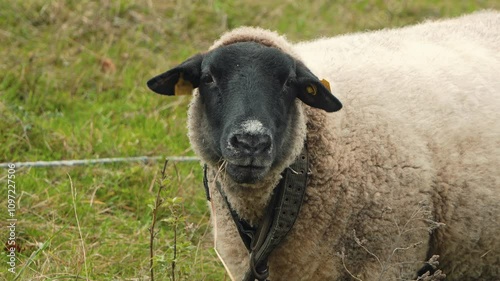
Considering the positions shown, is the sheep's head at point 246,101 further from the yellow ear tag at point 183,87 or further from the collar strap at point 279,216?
the collar strap at point 279,216

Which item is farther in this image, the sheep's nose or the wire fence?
the wire fence

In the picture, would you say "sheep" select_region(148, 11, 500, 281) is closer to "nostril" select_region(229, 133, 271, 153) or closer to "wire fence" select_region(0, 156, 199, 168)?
"nostril" select_region(229, 133, 271, 153)

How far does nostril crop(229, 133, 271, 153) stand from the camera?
4.02 meters

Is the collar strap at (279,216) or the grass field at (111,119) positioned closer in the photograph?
the collar strap at (279,216)

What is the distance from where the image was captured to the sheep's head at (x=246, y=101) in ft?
13.4

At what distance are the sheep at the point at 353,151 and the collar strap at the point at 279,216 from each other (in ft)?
0.19

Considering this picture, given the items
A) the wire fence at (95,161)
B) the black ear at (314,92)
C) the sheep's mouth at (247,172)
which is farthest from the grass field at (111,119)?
the black ear at (314,92)

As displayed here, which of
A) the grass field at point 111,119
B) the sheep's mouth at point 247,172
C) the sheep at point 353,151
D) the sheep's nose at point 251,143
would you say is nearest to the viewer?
the sheep's nose at point 251,143

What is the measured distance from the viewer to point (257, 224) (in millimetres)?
4531

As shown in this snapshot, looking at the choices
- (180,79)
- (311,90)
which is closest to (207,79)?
(180,79)

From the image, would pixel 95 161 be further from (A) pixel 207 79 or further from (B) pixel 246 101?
(B) pixel 246 101

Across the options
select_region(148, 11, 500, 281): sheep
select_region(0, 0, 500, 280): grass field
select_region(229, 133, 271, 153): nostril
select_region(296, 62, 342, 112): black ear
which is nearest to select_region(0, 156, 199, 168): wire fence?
select_region(0, 0, 500, 280): grass field

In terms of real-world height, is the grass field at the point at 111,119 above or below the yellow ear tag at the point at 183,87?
below

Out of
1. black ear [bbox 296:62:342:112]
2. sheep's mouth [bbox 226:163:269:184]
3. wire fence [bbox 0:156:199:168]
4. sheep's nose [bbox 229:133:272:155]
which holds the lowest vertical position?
wire fence [bbox 0:156:199:168]
